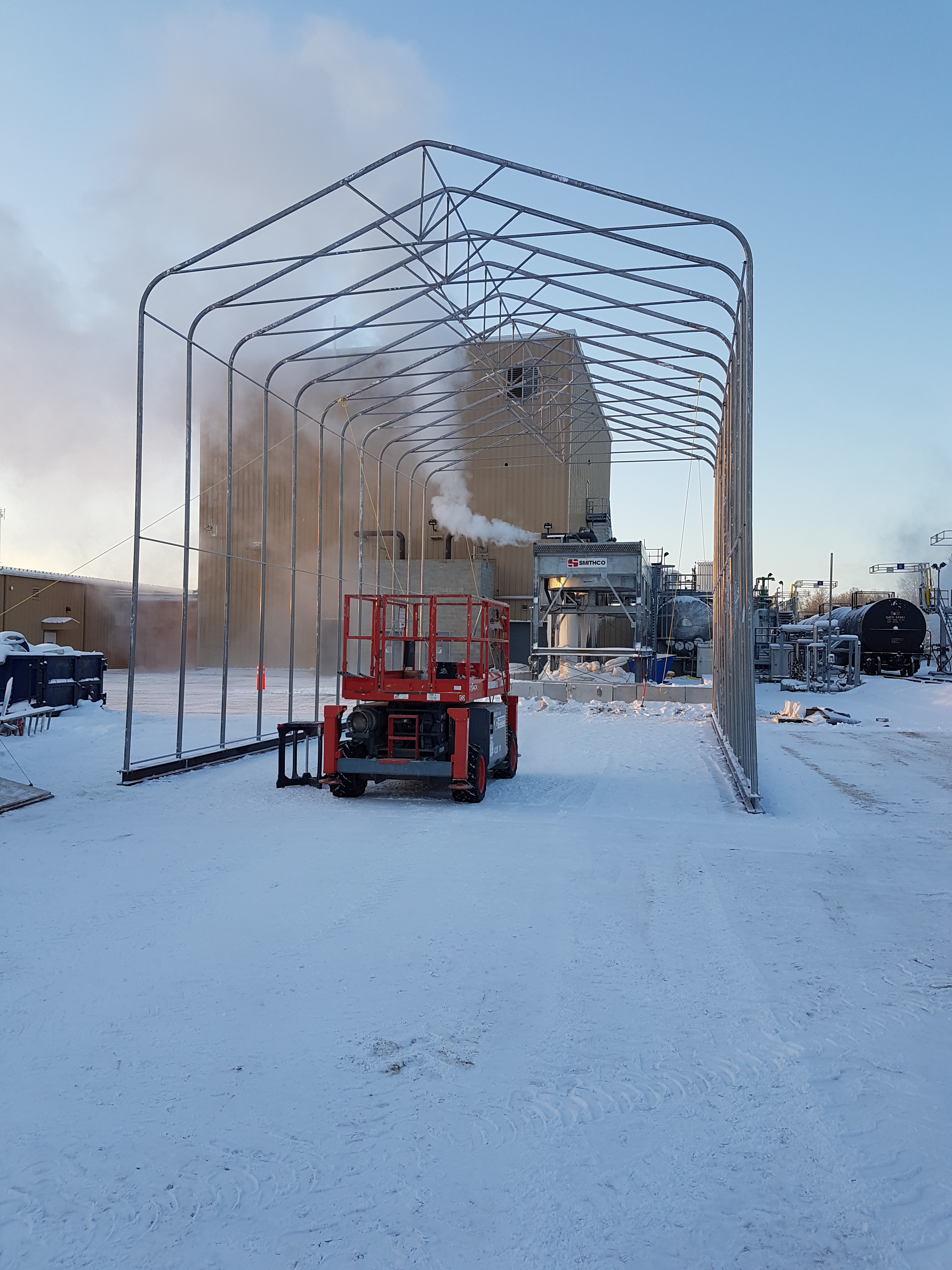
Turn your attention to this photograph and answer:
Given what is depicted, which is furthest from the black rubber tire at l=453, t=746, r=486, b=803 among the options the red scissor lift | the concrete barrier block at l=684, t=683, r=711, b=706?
the concrete barrier block at l=684, t=683, r=711, b=706

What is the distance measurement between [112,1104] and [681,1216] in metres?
2.20

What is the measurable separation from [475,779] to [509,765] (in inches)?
75.2

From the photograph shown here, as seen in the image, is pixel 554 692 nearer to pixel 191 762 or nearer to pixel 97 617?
pixel 191 762

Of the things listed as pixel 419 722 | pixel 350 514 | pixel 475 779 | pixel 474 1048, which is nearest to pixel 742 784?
pixel 475 779

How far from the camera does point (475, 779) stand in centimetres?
1022

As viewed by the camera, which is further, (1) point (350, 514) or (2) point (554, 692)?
(1) point (350, 514)

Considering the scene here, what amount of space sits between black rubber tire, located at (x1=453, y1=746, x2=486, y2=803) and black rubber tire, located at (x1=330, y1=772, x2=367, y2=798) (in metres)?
1.20

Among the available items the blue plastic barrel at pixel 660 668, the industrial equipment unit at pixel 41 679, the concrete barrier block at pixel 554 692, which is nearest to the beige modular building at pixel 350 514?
the blue plastic barrel at pixel 660 668

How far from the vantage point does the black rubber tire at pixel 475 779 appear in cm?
996

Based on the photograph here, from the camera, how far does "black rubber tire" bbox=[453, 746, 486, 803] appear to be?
9.96 meters

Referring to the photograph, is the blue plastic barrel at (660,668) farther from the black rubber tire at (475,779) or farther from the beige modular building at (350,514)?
the black rubber tire at (475,779)

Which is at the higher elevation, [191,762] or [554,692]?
[554,692]

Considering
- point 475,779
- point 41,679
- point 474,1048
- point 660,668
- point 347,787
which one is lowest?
point 474,1048

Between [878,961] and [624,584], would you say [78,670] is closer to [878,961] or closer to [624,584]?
[624,584]
